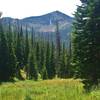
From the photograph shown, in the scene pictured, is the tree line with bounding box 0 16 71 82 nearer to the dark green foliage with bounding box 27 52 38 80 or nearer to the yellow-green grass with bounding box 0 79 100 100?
the dark green foliage with bounding box 27 52 38 80

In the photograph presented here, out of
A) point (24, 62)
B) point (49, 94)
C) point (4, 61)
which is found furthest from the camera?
point (24, 62)

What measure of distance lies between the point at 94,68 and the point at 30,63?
62.5 metres

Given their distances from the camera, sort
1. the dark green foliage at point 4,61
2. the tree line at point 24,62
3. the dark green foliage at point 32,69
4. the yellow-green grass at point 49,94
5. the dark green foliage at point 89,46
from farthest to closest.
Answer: the dark green foliage at point 32,69, the tree line at point 24,62, the dark green foliage at point 4,61, the dark green foliage at point 89,46, the yellow-green grass at point 49,94

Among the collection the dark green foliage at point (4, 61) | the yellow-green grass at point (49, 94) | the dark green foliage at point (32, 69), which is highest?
the yellow-green grass at point (49, 94)

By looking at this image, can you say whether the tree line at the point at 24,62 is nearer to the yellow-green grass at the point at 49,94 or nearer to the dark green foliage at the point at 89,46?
the dark green foliage at the point at 89,46

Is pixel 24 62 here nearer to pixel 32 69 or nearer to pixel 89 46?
pixel 32 69

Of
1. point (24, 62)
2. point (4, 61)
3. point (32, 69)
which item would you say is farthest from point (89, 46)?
point (24, 62)

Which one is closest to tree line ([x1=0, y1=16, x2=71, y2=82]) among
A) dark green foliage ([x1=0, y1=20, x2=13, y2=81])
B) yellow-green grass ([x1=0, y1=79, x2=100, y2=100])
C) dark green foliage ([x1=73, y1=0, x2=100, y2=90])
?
dark green foliage ([x1=0, y1=20, x2=13, y2=81])

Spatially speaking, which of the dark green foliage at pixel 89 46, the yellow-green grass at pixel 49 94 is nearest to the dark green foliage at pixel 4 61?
the dark green foliage at pixel 89 46

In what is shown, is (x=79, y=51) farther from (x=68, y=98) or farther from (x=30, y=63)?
(x=30, y=63)

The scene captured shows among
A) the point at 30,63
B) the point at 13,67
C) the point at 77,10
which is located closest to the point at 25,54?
the point at 30,63

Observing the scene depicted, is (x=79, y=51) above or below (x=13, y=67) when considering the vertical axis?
above

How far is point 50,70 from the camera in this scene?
106 metres

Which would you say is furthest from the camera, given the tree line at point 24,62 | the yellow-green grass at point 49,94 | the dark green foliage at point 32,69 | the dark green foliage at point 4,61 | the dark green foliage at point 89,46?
the dark green foliage at point 32,69
